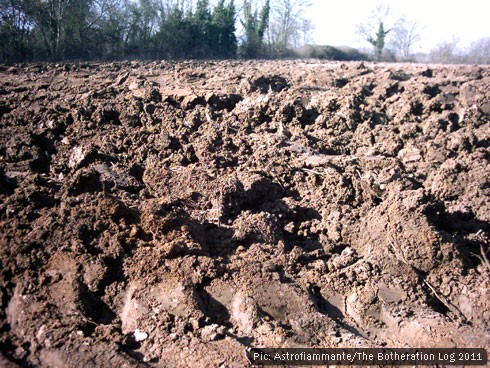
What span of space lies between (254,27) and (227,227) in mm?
18120

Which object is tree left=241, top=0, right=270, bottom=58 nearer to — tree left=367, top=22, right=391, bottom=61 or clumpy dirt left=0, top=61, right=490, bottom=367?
tree left=367, top=22, right=391, bottom=61

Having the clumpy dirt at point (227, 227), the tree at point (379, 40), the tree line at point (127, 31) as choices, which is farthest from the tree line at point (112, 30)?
the tree at point (379, 40)

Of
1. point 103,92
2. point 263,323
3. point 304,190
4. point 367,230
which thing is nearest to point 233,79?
point 103,92

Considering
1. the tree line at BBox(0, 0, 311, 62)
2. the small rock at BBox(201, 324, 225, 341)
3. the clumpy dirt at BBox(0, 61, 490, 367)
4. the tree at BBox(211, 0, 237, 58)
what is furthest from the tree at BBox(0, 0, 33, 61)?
the small rock at BBox(201, 324, 225, 341)

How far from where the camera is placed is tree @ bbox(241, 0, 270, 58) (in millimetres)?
18289

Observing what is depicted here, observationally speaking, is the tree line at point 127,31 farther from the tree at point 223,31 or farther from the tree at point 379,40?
the tree at point 379,40

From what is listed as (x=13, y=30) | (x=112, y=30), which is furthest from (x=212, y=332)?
(x=112, y=30)

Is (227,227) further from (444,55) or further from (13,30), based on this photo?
(444,55)

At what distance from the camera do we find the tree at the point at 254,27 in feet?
60.0

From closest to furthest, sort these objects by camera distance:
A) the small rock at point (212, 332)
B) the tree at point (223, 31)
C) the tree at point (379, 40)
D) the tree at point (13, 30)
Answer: the small rock at point (212, 332) < the tree at point (13, 30) < the tree at point (223, 31) < the tree at point (379, 40)

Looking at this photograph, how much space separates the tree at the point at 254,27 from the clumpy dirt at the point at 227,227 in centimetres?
1291

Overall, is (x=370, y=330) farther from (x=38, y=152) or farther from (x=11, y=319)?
(x=38, y=152)

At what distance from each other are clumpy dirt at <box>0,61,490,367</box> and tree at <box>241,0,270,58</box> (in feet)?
42.4

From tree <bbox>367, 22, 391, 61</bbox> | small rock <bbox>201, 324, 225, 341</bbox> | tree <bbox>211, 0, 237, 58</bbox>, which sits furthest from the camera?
tree <bbox>367, 22, 391, 61</bbox>
